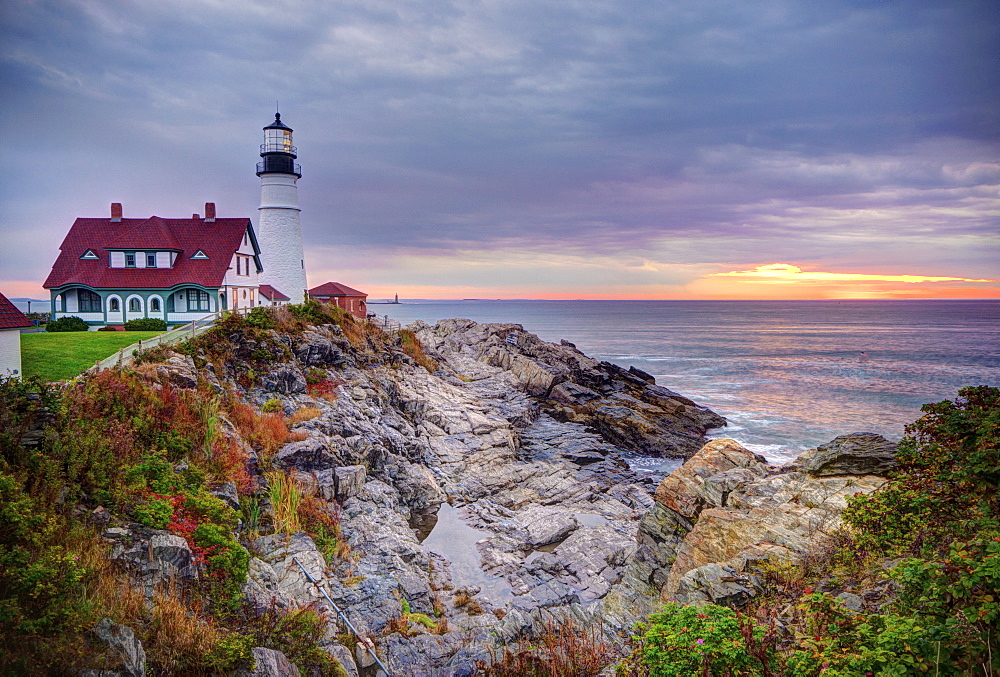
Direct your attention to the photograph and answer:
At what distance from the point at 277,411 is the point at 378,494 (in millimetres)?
4485

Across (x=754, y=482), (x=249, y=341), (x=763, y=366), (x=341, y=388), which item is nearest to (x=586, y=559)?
(x=754, y=482)

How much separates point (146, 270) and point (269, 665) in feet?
113

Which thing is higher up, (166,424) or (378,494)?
(166,424)

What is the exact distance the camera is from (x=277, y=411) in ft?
58.3

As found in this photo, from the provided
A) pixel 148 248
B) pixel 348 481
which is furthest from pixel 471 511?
pixel 148 248

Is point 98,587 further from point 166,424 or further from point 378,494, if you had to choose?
point 378,494

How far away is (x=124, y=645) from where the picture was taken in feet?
19.6

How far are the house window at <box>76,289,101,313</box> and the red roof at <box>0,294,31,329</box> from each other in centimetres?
2424

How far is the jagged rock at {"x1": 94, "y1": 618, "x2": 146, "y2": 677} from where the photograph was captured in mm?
5851

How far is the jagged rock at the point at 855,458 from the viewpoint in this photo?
420 inches

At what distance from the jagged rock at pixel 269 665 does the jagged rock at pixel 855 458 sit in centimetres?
1026

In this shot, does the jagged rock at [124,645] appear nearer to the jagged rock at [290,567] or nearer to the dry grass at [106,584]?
the dry grass at [106,584]

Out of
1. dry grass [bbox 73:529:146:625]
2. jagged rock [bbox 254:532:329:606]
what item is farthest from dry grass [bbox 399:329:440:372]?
dry grass [bbox 73:529:146:625]

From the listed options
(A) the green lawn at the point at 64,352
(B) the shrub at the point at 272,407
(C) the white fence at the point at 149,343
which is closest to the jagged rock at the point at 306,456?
(B) the shrub at the point at 272,407
